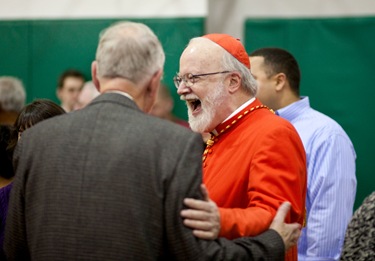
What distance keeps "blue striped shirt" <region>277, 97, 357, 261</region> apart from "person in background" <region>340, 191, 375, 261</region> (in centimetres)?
174

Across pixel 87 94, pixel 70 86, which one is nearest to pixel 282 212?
pixel 87 94

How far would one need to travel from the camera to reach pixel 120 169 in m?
2.23

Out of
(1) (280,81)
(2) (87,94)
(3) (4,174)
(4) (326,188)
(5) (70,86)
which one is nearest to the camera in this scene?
(3) (4,174)

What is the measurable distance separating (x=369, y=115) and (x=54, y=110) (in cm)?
322

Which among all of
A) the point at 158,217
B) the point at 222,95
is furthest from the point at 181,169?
the point at 222,95

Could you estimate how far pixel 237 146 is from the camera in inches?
119

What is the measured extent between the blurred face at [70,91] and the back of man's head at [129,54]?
14.4 feet

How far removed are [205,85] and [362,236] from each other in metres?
1.10

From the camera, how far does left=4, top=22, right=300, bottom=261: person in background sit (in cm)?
223

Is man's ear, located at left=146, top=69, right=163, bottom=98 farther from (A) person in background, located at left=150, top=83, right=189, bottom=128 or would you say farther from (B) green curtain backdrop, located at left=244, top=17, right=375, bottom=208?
(A) person in background, located at left=150, top=83, right=189, bottom=128

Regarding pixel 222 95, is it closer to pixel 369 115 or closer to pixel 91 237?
pixel 91 237

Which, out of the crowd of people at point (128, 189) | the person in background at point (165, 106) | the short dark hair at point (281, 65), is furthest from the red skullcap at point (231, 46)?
the person in background at point (165, 106)

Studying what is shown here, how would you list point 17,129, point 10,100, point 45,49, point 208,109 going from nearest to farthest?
1. point 208,109
2. point 17,129
3. point 10,100
4. point 45,49

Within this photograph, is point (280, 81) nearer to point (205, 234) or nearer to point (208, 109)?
point (208, 109)
